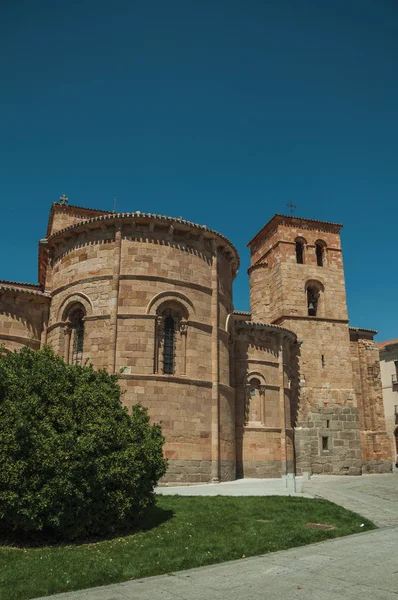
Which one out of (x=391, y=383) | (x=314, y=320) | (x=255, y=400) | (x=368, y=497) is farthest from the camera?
(x=391, y=383)

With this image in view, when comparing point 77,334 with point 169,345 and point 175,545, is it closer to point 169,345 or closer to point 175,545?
point 169,345

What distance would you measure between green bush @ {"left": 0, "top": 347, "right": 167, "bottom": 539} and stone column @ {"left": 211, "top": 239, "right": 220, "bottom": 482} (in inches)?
314

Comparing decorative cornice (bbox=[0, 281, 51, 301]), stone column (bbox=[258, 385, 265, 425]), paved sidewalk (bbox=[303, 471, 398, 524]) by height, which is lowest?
paved sidewalk (bbox=[303, 471, 398, 524])

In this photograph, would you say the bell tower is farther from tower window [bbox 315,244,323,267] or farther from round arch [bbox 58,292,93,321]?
round arch [bbox 58,292,93,321]

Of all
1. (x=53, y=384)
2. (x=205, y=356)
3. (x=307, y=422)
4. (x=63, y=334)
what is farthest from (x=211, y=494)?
(x=307, y=422)

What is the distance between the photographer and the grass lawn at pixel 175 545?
7.16m

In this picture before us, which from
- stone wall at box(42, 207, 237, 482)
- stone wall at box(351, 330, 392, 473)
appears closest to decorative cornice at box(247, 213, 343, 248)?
stone wall at box(351, 330, 392, 473)

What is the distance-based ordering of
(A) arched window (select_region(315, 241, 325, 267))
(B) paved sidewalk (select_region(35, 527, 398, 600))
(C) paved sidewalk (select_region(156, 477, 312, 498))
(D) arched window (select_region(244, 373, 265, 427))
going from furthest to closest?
(A) arched window (select_region(315, 241, 325, 267)), (D) arched window (select_region(244, 373, 265, 427)), (C) paved sidewalk (select_region(156, 477, 312, 498)), (B) paved sidewalk (select_region(35, 527, 398, 600))

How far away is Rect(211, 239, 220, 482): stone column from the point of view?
18688 millimetres

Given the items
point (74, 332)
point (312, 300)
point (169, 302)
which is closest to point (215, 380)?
point (169, 302)

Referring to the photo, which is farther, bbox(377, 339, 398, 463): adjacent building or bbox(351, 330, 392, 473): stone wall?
bbox(377, 339, 398, 463): adjacent building

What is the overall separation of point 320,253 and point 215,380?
16.5 m

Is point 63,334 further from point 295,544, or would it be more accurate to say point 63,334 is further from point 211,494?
point 295,544

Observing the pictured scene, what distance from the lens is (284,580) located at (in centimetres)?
672
